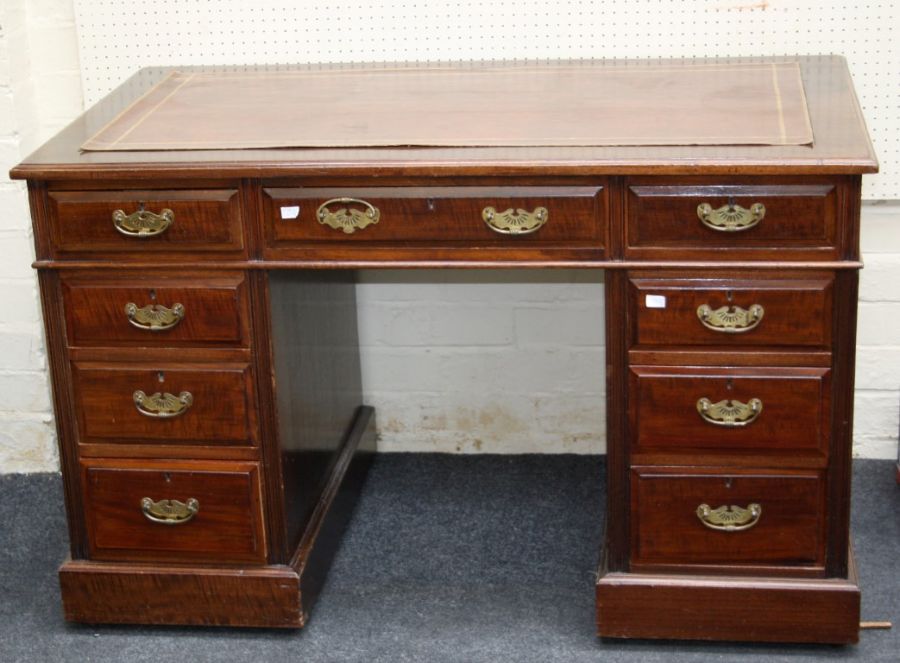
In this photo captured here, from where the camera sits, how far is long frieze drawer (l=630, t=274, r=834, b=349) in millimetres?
2494

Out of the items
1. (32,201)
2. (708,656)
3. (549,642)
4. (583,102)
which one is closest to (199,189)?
(32,201)

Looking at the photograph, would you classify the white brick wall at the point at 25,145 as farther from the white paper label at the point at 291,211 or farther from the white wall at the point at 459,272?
the white paper label at the point at 291,211

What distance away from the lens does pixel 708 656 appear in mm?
2689

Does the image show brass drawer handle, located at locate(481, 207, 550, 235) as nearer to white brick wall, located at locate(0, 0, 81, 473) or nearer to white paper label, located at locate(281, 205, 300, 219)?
white paper label, located at locate(281, 205, 300, 219)

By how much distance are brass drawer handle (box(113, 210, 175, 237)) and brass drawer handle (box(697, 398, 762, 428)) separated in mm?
915

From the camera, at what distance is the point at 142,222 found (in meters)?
2.57

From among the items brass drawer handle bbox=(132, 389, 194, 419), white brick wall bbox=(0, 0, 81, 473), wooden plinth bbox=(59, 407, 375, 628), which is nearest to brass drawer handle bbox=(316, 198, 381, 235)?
brass drawer handle bbox=(132, 389, 194, 419)

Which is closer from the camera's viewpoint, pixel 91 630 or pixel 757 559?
pixel 757 559

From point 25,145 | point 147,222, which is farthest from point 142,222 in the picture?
point 25,145

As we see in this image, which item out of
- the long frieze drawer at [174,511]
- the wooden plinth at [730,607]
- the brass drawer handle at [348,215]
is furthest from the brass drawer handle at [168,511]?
the wooden plinth at [730,607]

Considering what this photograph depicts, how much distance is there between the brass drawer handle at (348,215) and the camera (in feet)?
8.31

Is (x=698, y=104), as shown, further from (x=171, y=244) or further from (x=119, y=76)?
(x=119, y=76)

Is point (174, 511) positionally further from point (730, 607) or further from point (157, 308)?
point (730, 607)

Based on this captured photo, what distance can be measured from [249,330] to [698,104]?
0.87 m
